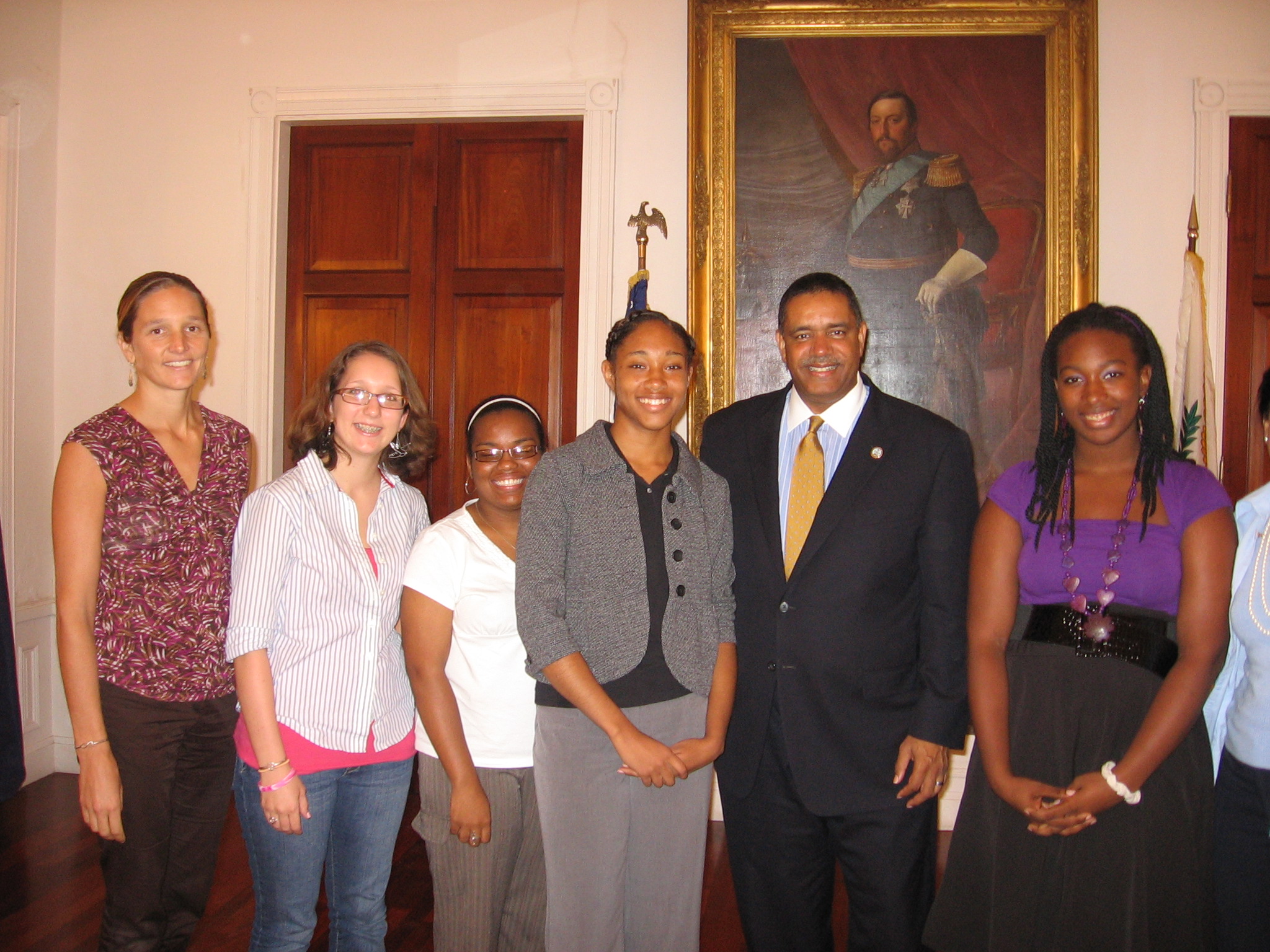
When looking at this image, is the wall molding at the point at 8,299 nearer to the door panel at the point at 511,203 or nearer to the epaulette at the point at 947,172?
the door panel at the point at 511,203

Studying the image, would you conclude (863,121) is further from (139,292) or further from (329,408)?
(139,292)

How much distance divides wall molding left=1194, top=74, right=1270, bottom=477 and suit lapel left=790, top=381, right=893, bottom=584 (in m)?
2.45

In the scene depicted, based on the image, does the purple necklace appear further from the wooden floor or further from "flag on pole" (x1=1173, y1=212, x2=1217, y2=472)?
"flag on pole" (x1=1173, y1=212, x2=1217, y2=472)

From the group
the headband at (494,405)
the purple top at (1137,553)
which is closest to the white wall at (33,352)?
the headband at (494,405)

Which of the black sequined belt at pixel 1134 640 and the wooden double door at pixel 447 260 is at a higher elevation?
the wooden double door at pixel 447 260

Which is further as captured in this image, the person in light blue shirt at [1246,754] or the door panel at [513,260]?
the door panel at [513,260]

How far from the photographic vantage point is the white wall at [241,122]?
11.4 feet

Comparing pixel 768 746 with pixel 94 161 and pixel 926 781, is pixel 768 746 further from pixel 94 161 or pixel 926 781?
pixel 94 161

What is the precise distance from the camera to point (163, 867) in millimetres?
1896

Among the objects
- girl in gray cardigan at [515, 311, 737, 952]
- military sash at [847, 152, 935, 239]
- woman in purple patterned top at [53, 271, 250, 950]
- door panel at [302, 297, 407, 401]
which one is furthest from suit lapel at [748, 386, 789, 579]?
door panel at [302, 297, 407, 401]

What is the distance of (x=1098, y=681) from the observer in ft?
5.59

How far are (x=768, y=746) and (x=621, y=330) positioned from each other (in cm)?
98

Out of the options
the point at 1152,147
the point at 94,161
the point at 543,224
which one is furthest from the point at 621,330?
the point at 94,161

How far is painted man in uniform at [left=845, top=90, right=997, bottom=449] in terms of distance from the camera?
3473mm
